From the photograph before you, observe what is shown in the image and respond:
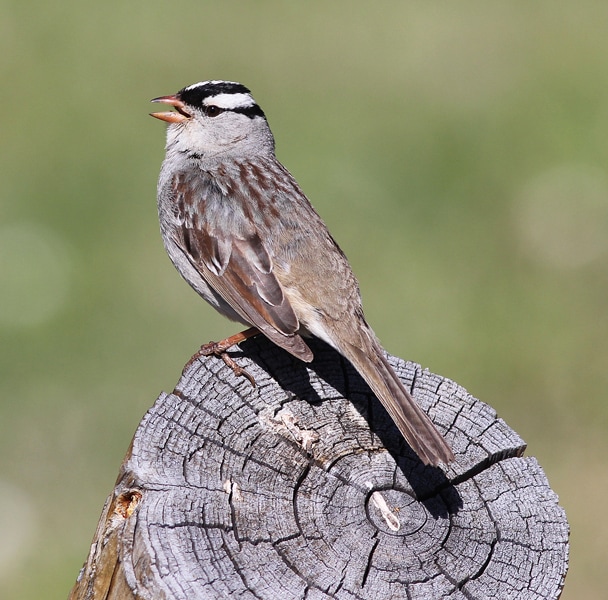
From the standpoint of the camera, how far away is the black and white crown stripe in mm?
5926

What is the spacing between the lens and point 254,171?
565 centimetres

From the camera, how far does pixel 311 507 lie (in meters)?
3.64

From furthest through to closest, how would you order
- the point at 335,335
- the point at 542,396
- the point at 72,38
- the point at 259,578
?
the point at 72,38 < the point at 542,396 < the point at 335,335 < the point at 259,578

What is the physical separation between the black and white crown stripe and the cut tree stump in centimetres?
221

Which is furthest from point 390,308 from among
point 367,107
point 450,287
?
point 367,107

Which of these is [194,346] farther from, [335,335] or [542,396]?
[335,335]

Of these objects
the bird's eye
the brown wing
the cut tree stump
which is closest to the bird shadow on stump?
the cut tree stump

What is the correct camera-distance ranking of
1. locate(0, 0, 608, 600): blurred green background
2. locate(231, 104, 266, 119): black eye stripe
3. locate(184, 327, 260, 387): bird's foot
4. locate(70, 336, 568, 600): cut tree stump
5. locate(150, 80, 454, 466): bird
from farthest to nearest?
locate(0, 0, 608, 600): blurred green background → locate(231, 104, 266, 119): black eye stripe → locate(150, 80, 454, 466): bird → locate(184, 327, 260, 387): bird's foot → locate(70, 336, 568, 600): cut tree stump

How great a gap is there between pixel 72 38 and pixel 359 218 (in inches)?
161

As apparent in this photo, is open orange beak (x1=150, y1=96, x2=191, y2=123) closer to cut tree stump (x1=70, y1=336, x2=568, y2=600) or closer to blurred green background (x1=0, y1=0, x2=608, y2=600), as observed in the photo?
cut tree stump (x1=70, y1=336, x2=568, y2=600)

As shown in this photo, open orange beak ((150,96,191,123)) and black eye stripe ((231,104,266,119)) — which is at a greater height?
black eye stripe ((231,104,266,119))

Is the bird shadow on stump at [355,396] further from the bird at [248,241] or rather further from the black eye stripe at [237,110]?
the black eye stripe at [237,110]

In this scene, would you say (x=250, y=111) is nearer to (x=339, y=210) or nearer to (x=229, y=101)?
(x=229, y=101)

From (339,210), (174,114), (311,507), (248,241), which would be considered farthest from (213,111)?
(339,210)
